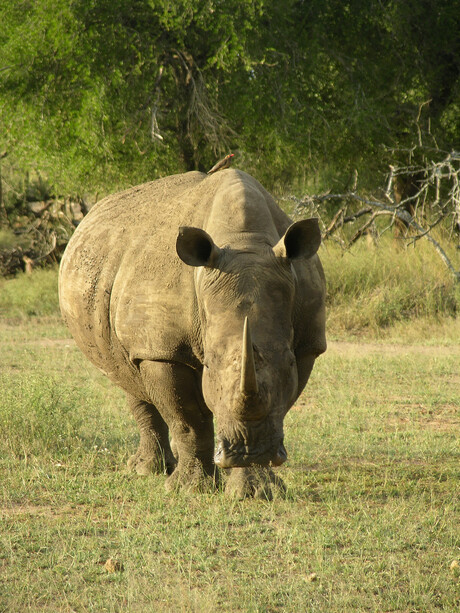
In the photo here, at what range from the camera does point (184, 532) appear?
14.3ft

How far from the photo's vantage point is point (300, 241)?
4113 mm

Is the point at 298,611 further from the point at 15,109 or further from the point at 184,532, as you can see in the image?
the point at 15,109

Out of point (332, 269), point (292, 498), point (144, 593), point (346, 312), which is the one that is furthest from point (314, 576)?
point (332, 269)

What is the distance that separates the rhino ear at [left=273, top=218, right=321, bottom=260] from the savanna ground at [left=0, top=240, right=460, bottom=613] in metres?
1.39

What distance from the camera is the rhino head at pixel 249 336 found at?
3.70m

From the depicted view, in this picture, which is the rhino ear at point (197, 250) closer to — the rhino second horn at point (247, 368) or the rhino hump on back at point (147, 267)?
the rhino hump on back at point (147, 267)

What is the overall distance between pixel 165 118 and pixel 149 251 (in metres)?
8.94

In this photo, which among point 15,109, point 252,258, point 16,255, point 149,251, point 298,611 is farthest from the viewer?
point 16,255

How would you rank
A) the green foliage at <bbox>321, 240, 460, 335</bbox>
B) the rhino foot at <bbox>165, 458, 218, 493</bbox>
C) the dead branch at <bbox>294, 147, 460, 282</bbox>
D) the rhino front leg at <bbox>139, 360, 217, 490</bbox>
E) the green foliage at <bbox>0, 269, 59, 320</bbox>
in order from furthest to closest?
1. the green foliage at <bbox>0, 269, 59, 320</bbox>
2. the dead branch at <bbox>294, 147, 460, 282</bbox>
3. the green foliage at <bbox>321, 240, 460, 335</bbox>
4. the rhino foot at <bbox>165, 458, 218, 493</bbox>
5. the rhino front leg at <bbox>139, 360, 217, 490</bbox>

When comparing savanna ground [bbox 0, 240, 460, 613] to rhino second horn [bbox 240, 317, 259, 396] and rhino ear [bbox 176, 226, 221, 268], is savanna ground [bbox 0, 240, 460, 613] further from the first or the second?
rhino ear [bbox 176, 226, 221, 268]

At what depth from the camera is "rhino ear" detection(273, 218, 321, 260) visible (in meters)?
4.05

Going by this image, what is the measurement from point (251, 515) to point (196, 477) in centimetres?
53

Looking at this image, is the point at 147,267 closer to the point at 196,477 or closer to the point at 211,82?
Answer: the point at 196,477

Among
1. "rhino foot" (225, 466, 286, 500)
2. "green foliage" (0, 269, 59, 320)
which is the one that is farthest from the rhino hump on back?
"green foliage" (0, 269, 59, 320)
